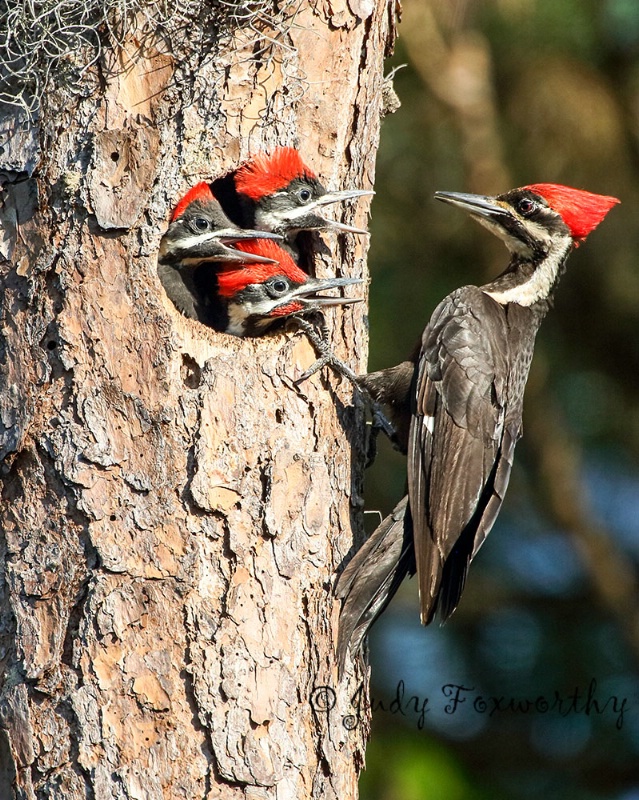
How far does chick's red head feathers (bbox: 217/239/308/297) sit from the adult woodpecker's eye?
39.0 inches

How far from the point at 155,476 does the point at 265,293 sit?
99 cm

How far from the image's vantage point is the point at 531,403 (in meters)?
5.49

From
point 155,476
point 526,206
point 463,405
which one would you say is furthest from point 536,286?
point 155,476

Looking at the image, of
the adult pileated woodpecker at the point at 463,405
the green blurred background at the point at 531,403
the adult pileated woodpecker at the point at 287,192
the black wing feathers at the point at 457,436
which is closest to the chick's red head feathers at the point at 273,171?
Result: the adult pileated woodpecker at the point at 287,192

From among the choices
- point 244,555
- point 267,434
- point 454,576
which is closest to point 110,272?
point 267,434

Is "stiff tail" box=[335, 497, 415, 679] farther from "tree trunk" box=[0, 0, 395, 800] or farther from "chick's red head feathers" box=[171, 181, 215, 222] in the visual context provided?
"chick's red head feathers" box=[171, 181, 215, 222]

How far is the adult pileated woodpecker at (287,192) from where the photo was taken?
3.41 meters

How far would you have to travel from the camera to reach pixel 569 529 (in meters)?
5.43

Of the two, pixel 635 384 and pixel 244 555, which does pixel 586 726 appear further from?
pixel 244 555

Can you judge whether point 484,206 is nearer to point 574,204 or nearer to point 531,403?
point 574,204

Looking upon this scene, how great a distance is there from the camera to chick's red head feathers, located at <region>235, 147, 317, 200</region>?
11.1 feet

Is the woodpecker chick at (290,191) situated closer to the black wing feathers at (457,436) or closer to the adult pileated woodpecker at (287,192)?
the adult pileated woodpecker at (287,192)

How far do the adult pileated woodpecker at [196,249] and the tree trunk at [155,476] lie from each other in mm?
446

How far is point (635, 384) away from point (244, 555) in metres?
3.74
